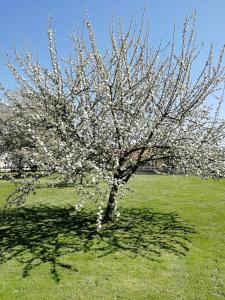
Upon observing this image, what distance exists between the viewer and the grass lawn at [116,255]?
9.78m

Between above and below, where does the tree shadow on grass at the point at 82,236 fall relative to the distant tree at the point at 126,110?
below

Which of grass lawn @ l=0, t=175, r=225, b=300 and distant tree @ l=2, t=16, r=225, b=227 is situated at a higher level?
distant tree @ l=2, t=16, r=225, b=227

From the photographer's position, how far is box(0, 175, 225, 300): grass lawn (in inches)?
385

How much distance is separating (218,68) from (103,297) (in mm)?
10481

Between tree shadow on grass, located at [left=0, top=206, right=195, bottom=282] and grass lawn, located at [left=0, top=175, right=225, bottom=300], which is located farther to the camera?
tree shadow on grass, located at [left=0, top=206, right=195, bottom=282]

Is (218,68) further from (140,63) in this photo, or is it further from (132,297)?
(132,297)

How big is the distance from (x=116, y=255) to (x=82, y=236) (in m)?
2.57

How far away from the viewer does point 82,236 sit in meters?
14.5

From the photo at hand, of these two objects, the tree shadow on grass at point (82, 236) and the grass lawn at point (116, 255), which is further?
the tree shadow on grass at point (82, 236)

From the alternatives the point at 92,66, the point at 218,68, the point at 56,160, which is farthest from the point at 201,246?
the point at 92,66

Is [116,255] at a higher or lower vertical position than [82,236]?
lower

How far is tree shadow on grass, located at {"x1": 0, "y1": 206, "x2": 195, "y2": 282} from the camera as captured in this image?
12.4 meters

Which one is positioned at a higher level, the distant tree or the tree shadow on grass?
the distant tree

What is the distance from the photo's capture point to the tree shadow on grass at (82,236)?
1236cm
